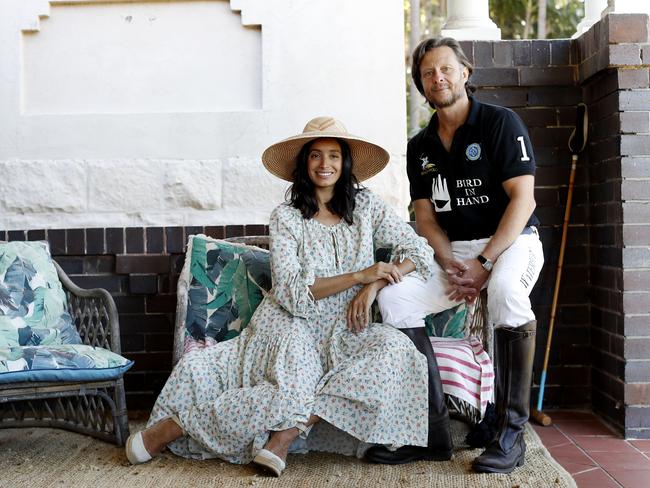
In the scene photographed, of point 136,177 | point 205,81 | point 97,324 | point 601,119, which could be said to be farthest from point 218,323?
point 601,119

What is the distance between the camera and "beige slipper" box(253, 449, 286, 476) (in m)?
3.12

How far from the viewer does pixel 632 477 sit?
3150 mm

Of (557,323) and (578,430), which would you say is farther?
(557,323)

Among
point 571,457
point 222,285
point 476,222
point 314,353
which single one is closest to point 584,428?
point 571,457

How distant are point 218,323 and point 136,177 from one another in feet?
3.47

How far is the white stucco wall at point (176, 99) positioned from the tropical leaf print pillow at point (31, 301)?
1.71 feet

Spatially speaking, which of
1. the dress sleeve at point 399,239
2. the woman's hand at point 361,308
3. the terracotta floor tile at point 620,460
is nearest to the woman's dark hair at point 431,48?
the dress sleeve at point 399,239

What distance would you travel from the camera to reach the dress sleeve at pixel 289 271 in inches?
134

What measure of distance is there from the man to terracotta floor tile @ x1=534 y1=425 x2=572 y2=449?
0.50 metres

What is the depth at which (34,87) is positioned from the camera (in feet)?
14.8

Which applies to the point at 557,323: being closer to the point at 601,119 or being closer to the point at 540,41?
the point at 601,119

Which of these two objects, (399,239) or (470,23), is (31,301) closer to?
(399,239)

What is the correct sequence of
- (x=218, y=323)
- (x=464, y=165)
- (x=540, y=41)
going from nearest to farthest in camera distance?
1. (x=464, y=165)
2. (x=218, y=323)
3. (x=540, y=41)

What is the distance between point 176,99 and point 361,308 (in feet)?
5.75
